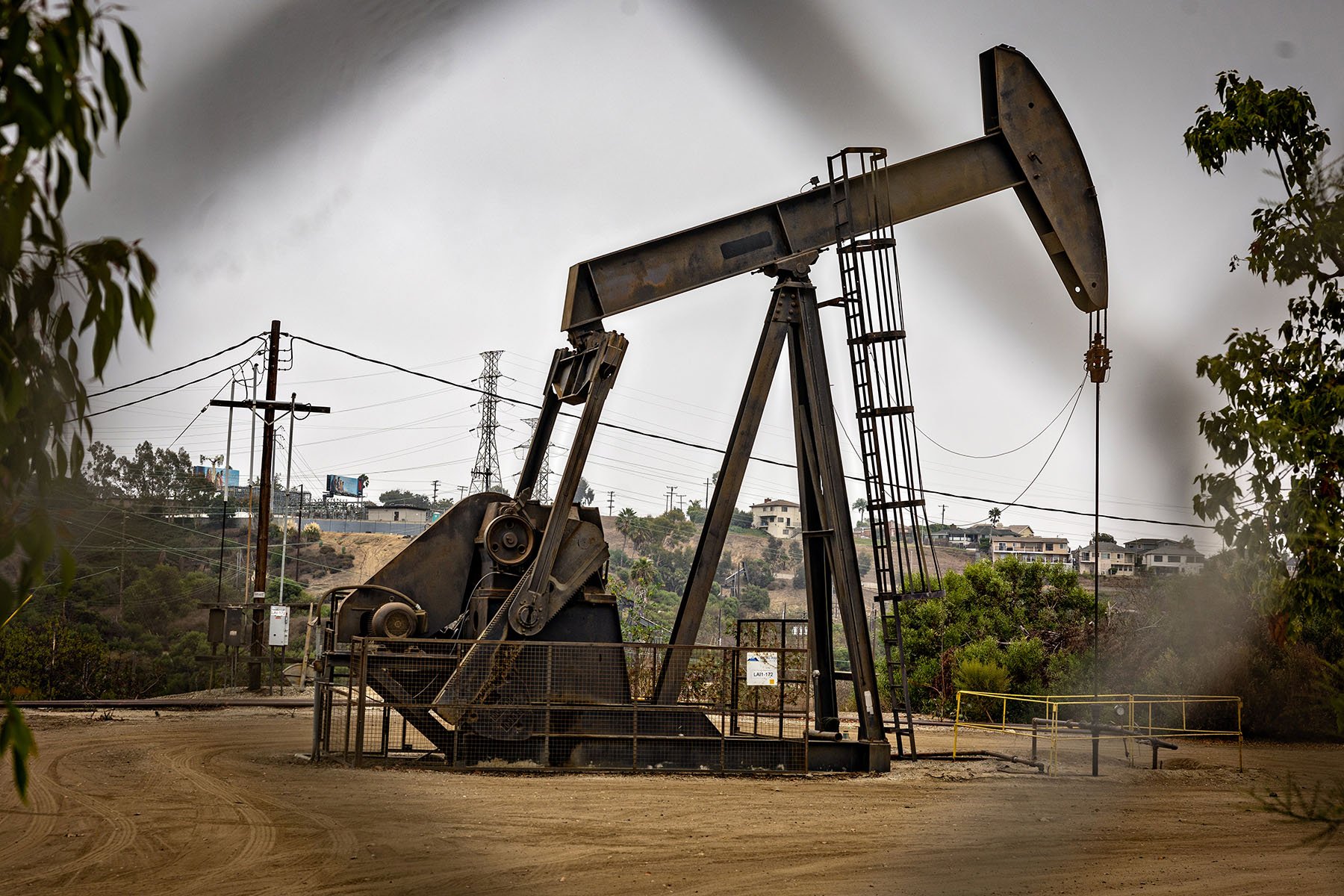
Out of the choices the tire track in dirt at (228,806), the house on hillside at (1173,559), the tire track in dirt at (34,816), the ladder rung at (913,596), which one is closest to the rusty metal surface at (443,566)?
the tire track in dirt at (228,806)

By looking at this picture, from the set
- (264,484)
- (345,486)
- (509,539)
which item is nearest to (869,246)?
(509,539)

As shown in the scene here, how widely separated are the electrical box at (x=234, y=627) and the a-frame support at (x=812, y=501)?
1589 centimetres

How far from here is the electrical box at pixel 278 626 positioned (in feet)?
88.1

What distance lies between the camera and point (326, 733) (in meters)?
13.6

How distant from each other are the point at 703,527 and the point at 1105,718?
12.3m

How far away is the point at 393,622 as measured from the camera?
13.1 meters

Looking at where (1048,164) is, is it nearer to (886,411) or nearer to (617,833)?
(886,411)

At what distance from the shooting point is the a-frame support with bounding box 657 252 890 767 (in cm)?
1416

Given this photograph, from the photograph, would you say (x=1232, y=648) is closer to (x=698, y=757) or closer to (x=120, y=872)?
(x=698, y=757)

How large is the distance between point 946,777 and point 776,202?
283 inches

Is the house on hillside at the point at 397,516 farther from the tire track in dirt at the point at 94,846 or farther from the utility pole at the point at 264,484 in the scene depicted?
the tire track in dirt at the point at 94,846

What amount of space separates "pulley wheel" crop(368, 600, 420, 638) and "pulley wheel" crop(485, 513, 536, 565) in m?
1.15

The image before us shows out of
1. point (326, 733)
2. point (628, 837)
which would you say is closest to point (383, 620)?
point (326, 733)

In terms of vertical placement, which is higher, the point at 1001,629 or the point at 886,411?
the point at 886,411
